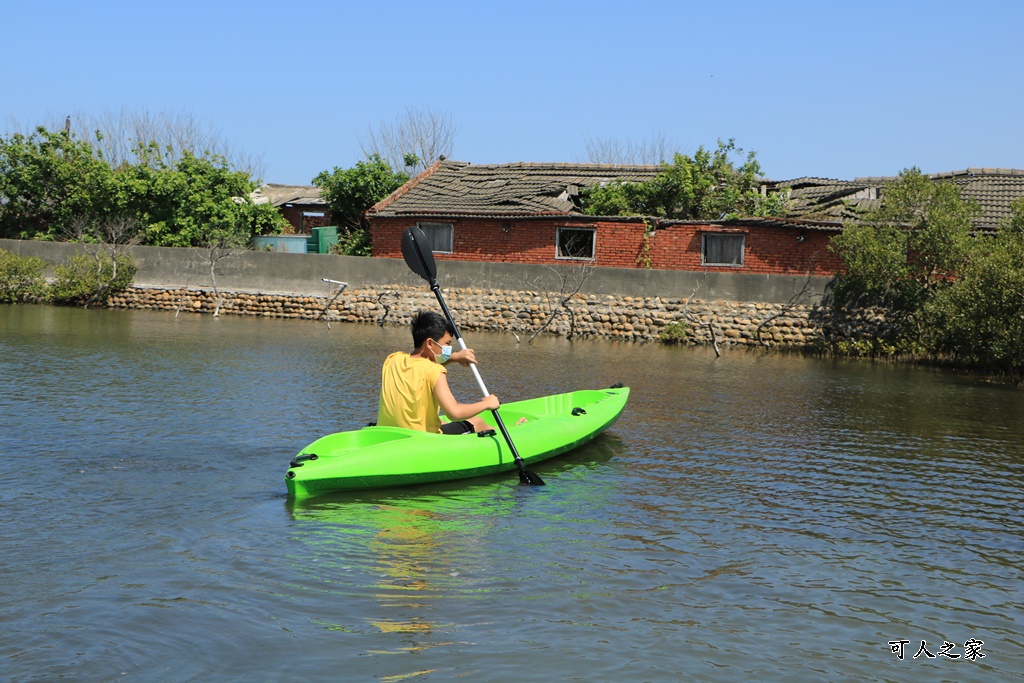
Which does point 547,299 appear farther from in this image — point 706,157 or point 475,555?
point 475,555

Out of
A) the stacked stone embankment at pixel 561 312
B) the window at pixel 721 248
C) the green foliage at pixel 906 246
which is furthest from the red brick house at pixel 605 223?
the stacked stone embankment at pixel 561 312

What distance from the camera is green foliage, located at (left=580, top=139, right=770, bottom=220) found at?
84.2ft

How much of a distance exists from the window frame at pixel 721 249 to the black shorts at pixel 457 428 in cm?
1647

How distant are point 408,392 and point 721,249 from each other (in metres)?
17.2

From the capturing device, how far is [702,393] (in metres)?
14.6

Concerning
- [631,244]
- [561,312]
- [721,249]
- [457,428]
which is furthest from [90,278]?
[457,428]

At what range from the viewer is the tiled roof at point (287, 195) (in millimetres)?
34594

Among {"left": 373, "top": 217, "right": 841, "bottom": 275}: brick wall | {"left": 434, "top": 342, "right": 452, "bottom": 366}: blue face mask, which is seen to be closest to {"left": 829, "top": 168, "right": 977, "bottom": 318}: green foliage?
{"left": 373, "top": 217, "right": 841, "bottom": 275}: brick wall

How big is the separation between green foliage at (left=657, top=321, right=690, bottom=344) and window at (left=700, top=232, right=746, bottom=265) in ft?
9.43

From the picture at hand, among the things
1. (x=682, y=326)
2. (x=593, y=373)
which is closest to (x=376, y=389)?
(x=593, y=373)

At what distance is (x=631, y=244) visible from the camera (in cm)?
2509

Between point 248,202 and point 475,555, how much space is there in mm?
24809

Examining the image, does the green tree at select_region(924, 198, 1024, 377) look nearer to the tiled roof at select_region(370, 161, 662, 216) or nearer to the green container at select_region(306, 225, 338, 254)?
the tiled roof at select_region(370, 161, 662, 216)

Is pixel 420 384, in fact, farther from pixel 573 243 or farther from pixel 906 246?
pixel 573 243
